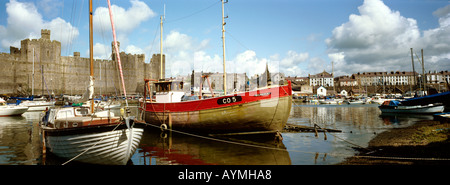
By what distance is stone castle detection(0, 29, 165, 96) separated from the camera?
66812 millimetres

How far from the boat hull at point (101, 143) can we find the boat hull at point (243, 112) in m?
5.90

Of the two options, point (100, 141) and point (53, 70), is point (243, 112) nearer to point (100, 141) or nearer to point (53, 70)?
point (100, 141)

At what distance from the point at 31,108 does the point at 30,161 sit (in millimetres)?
42420

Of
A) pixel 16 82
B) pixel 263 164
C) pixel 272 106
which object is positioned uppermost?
pixel 16 82

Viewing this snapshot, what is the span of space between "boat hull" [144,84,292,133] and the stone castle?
58784 millimetres

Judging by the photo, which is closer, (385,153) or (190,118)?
(385,153)

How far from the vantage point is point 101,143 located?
7.91 m

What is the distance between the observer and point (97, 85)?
82.3 m

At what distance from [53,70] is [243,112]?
83266mm

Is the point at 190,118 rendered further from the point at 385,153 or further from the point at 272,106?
the point at 385,153

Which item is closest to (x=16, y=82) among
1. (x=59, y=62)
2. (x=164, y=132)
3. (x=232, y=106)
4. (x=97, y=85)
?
(x=59, y=62)

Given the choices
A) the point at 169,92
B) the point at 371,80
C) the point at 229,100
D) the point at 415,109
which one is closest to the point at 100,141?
the point at 229,100

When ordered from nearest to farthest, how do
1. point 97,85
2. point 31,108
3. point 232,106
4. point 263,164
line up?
point 263,164
point 232,106
point 31,108
point 97,85
